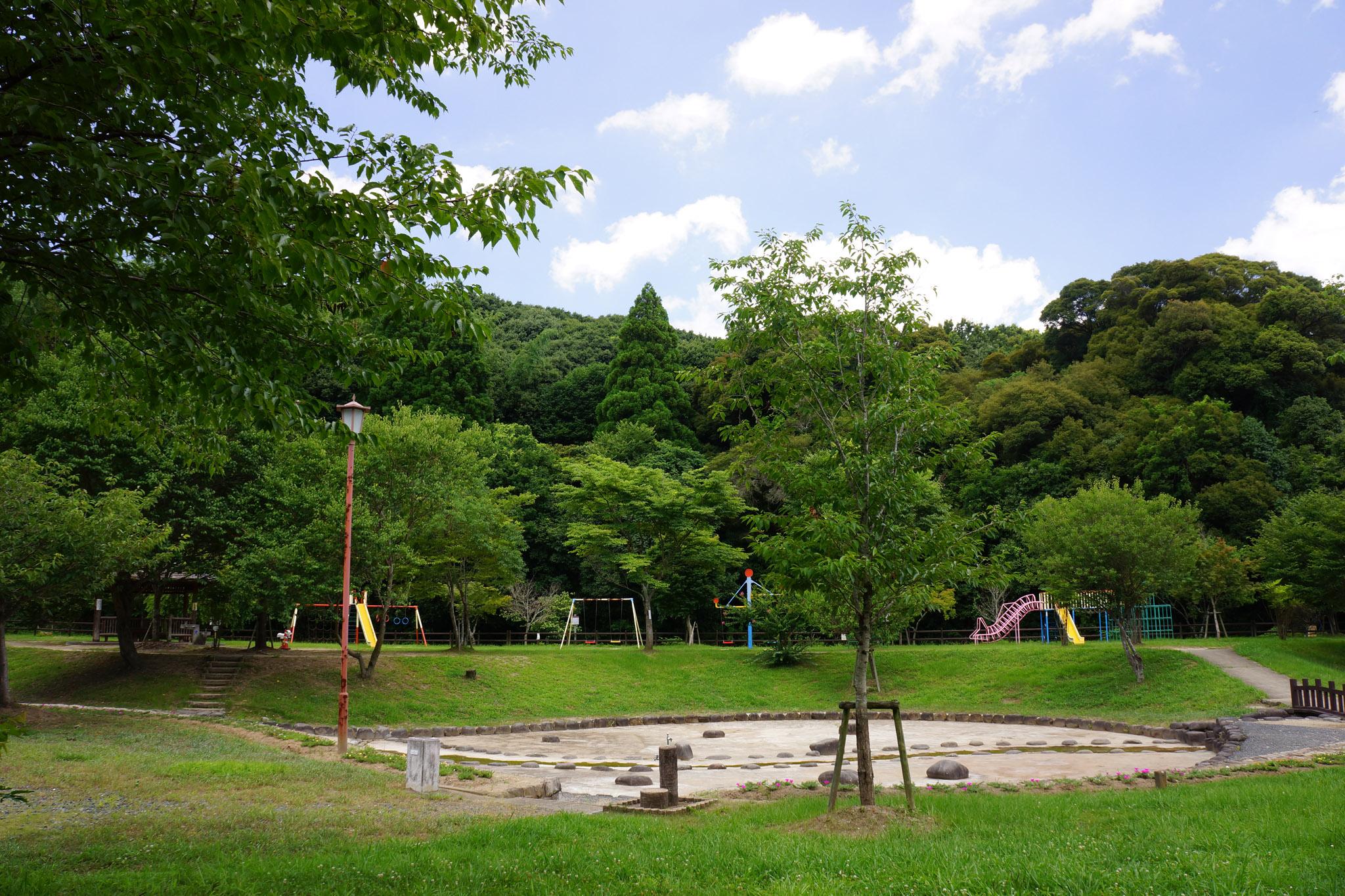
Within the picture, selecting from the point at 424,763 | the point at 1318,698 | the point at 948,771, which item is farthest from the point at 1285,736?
the point at 424,763

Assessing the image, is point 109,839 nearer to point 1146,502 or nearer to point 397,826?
point 397,826

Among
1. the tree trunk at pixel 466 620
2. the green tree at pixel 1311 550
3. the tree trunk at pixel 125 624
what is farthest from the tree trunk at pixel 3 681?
the green tree at pixel 1311 550

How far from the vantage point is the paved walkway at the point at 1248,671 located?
23.1m

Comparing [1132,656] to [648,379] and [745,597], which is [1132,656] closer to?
[745,597]

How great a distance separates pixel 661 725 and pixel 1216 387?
120 ft

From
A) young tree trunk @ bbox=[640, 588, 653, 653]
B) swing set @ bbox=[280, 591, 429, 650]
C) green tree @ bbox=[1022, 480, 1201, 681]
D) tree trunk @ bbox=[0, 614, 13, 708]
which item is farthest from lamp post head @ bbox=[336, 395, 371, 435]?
young tree trunk @ bbox=[640, 588, 653, 653]

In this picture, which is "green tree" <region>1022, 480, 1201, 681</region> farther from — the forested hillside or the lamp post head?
the lamp post head

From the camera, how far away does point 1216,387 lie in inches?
1783

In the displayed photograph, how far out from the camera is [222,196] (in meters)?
4.68

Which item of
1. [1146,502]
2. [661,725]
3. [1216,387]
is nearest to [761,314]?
[661,725]

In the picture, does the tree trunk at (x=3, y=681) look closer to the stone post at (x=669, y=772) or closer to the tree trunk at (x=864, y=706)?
the stone post at (x=669, y=772)

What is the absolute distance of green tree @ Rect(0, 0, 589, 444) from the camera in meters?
4.37

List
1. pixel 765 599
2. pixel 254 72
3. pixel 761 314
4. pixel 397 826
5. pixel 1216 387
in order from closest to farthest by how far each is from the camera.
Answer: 1. pixel 254 72
2. pixel 397 826
3. pixel 761 314
4. pixel 765 599
5. pixel 1216 387

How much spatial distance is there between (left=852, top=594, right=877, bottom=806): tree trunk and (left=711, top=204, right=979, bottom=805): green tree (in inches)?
0.9
